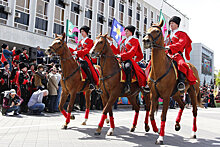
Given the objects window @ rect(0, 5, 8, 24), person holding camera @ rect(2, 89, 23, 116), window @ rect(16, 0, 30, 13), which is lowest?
person holding camera @ rect(2, 89, 23, 116)

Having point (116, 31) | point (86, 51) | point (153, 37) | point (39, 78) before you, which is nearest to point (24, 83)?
point (39, 78)

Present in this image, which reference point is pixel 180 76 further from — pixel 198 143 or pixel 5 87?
pixel 5 87

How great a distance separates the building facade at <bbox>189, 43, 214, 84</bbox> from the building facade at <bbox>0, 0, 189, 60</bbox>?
37116mm

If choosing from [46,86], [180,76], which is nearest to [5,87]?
[46,86]

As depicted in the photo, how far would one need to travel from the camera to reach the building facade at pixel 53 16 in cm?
2295

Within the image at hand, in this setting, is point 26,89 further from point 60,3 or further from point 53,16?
point 60,3

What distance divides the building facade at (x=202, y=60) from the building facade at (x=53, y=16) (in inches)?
1461

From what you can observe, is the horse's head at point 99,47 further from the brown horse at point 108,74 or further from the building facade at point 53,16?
the building facade at point 53,16

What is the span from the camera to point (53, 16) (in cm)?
2847

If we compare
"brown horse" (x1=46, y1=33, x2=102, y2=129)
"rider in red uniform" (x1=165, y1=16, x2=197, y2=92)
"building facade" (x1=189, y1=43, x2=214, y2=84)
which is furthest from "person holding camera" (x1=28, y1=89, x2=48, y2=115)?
"building facade" (x1=189, y1=43, x2=214, y2=84)

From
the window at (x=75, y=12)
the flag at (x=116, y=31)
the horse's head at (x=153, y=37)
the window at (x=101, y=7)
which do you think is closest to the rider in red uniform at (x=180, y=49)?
the horse's head at (x=153, y=37)

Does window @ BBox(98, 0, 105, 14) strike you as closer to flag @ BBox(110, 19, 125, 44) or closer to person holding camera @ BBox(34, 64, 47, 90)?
flag @ BBox(110, 19, 125, 44)

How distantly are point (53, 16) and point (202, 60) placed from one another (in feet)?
209

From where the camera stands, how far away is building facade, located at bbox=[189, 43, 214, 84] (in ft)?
250
